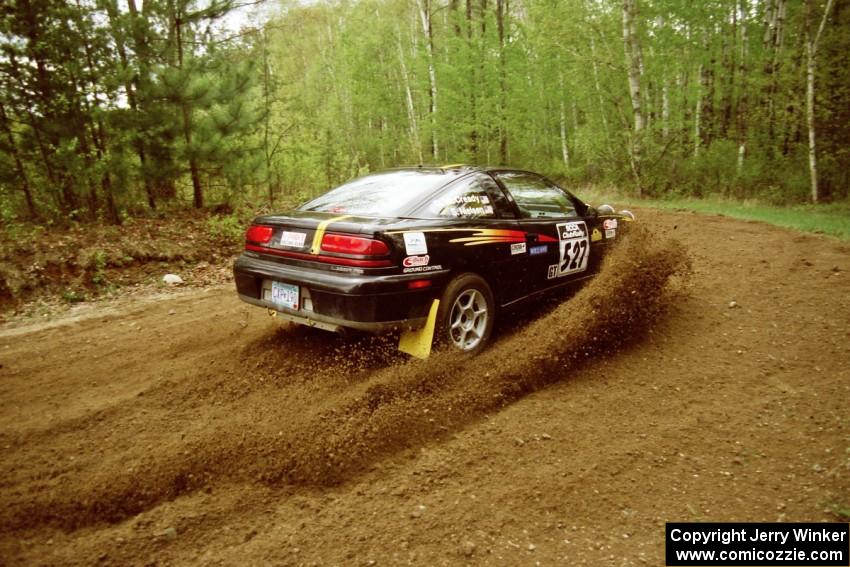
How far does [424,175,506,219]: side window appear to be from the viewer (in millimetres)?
3805

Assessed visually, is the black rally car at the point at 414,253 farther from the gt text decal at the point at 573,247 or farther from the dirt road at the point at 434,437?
the dirt road at the point at 434,437

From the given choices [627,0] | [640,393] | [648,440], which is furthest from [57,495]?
[627,0]

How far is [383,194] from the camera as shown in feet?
13.1

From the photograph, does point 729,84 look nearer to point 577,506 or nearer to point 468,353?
point 468,353

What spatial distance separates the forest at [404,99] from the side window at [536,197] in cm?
707

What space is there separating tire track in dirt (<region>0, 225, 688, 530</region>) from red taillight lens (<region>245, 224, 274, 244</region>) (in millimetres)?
905

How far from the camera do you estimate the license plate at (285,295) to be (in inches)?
141

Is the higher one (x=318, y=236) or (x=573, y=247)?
(x=318, y=236)

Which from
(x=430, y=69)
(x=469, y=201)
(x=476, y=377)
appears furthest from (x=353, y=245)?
(x=430, y=69)

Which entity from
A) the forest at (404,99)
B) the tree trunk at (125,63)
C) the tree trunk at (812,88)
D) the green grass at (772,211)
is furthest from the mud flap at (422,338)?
the tree trunk at (812,88)

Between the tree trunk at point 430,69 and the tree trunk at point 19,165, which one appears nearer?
the tree trunk at point 19,165

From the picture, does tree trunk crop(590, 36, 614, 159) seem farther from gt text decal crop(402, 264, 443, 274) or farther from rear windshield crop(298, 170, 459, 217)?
gt text decal crop(402, 264, 443, 274)

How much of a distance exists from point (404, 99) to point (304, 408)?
24.8 meters

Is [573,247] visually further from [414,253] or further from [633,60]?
[633,60]
